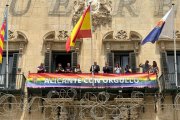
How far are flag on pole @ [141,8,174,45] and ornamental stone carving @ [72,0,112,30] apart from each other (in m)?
3.06

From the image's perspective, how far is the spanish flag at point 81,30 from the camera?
27.5m

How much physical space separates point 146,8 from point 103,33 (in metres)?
3.29

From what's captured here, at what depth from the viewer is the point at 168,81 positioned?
1091 inches

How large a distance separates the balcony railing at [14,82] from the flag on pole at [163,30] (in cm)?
716

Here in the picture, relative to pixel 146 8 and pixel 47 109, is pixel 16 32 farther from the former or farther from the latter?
pixel 146 8

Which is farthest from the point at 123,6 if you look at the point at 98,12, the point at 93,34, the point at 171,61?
the point at 171,61

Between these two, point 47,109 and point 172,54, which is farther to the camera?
point 172,54

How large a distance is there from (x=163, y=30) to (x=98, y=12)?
4.39 meters

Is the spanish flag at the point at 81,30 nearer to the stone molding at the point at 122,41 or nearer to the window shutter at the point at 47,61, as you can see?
the window shutter at the point at 47,61

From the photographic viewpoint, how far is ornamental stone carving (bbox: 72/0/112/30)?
98.8ft

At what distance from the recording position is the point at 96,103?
2670 centimetres

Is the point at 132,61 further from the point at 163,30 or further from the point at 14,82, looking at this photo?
the point at 14,82

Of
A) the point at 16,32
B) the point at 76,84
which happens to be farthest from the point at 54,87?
the point at 16,32

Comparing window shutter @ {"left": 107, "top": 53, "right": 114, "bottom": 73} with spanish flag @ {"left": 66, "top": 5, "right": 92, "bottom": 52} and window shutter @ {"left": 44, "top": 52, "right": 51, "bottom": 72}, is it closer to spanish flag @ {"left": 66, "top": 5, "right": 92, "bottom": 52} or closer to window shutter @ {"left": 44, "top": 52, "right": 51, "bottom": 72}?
spanish flag @ {"left": 66, "top": 5, "right": 92, "bottom": 52}
